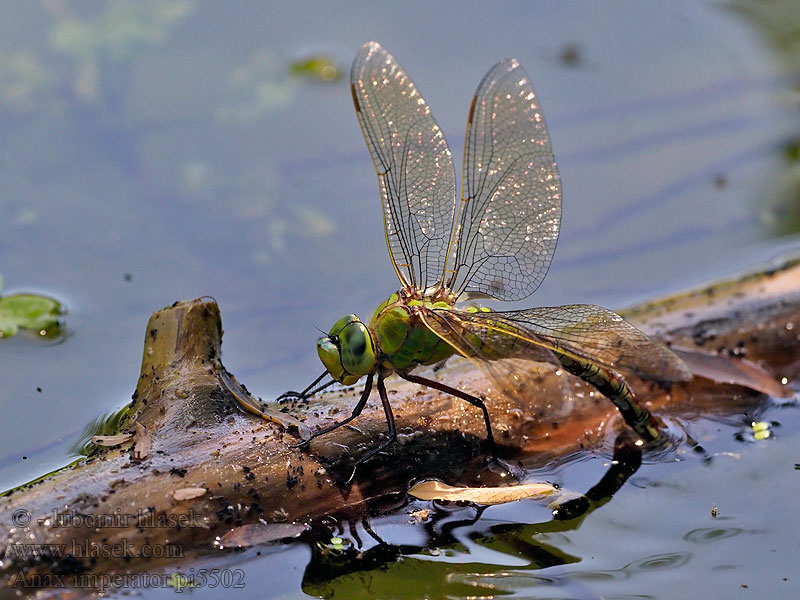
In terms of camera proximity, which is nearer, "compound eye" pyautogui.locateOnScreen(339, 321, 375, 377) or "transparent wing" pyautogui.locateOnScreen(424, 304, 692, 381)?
"transparent wing" pyautogui.locateOnScreen(424, 304, 692, 381)

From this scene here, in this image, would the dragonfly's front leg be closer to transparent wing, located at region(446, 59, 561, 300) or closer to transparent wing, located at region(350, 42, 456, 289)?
transparent wing, located at region(446, 59, 561, 300)

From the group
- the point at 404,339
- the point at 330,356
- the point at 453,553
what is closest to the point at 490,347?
the point at 404,339

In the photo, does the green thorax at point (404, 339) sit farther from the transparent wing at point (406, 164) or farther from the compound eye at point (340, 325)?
the transparent wing at point (406, 164)

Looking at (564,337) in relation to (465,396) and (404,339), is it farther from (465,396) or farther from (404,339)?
(404,339)

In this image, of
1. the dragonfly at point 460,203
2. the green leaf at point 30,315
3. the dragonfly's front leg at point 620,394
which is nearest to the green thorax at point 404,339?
the dragonfly at point 460,203

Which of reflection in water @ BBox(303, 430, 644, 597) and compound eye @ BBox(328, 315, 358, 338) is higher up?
compound eye @ BBox(328, 315, 358, 338)

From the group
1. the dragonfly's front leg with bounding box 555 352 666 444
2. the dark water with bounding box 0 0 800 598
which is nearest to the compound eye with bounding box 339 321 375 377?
the dark water with bounding box 0 0 800 598
